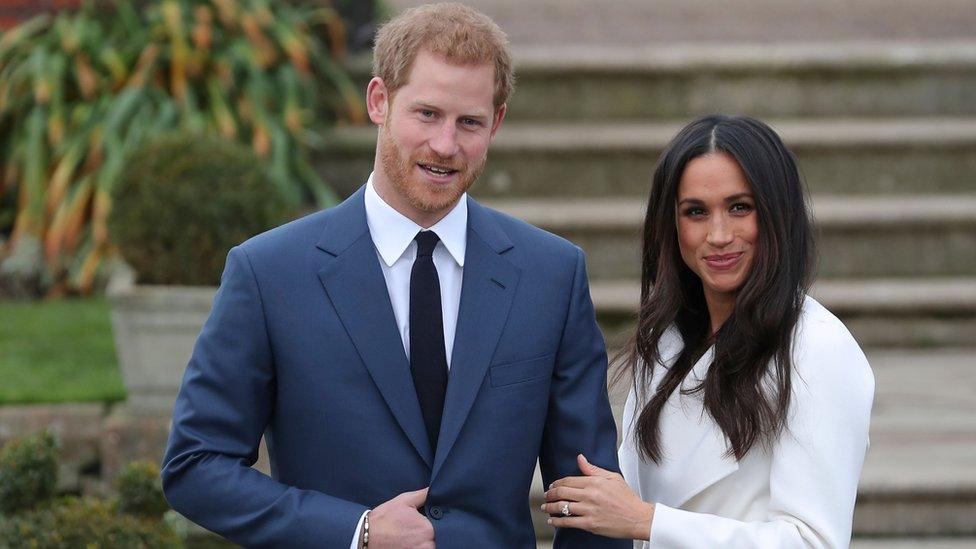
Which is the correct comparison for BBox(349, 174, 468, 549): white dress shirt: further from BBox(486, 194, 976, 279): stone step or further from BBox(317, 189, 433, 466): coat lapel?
BBox(486, 194, 976, 279): stone step

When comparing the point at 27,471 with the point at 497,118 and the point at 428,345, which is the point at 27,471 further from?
the point at 497,118

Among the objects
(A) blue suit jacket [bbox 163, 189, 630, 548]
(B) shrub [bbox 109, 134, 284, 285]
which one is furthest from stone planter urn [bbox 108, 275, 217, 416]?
(A) blue suit jacket [bbox 163, 189, 630, 548]

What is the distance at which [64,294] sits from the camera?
22.5ft

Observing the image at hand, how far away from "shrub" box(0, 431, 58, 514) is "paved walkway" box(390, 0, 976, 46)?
4.54 meters

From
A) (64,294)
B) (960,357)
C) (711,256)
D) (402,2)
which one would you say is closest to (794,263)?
(711,256)

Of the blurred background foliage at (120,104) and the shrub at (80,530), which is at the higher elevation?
the blurred background foliage at (120,104)

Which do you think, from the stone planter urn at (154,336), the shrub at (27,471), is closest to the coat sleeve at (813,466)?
the shrub at (27,471)

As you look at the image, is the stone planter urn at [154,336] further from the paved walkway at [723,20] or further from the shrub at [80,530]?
the paved walkway at [723,20]

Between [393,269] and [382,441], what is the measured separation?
31 cm

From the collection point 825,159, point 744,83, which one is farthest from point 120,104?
point 825,159

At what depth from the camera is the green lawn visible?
513cm

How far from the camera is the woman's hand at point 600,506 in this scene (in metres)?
2.62

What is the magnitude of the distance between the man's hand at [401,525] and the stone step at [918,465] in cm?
184

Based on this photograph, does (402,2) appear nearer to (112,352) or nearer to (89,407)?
(112,352)
